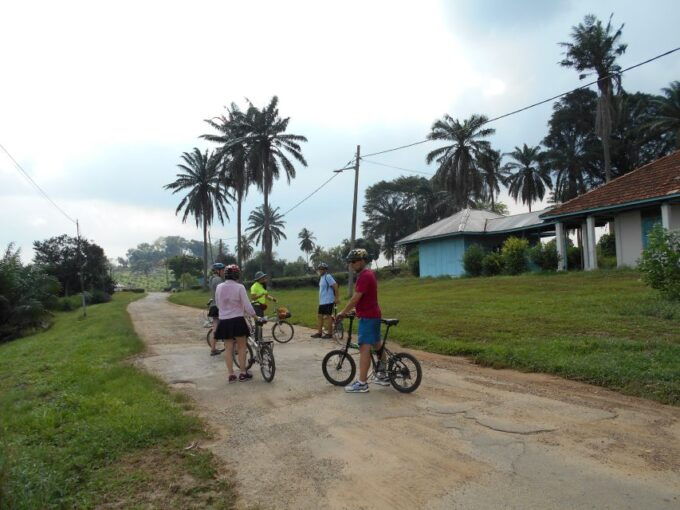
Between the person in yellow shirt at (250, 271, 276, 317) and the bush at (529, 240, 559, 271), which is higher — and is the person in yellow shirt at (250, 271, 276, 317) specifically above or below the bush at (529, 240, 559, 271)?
below

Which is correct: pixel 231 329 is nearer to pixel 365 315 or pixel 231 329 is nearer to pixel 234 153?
pixel 365 315

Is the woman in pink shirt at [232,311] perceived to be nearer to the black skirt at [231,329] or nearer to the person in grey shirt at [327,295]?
the black skirt at [231,329]

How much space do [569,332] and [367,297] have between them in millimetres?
5174

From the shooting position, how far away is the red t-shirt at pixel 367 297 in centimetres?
641

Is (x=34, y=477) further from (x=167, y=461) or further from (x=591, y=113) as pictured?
(x=591, y=113)

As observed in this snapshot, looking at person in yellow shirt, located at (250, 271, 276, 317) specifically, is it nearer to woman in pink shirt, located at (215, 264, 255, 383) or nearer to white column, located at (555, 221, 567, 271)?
woman in pink shirt, located at (215, 264, 255, 383)

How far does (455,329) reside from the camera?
11320mm

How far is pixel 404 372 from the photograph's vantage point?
6496 mm

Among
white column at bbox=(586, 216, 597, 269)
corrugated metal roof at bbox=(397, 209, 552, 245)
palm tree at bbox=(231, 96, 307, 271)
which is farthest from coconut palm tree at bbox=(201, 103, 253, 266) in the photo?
white column at bbox=(586, 216, 597, 269)

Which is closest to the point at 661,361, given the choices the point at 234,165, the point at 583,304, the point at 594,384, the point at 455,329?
the point at 594,384

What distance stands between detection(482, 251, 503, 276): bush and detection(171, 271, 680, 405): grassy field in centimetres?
1002

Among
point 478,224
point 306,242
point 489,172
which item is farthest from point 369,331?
point 306,242

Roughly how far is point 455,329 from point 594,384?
15.4 ft

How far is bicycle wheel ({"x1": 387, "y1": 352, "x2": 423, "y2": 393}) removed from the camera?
6.46m
